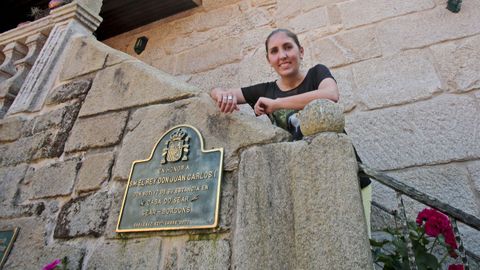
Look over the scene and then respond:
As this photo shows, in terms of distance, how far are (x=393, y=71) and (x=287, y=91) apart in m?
1.46

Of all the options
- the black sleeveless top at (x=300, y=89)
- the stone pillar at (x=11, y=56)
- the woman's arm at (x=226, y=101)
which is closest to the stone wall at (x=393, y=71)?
the black sleeveless top at (x=300, y=89)

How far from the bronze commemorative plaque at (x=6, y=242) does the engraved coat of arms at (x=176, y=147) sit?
107cm

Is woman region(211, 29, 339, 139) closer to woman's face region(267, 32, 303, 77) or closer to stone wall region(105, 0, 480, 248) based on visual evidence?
woman's face region(267, 32, 303, 77)

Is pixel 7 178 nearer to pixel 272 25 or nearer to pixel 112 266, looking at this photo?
pixel 112 266

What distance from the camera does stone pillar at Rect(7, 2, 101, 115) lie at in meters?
2.50

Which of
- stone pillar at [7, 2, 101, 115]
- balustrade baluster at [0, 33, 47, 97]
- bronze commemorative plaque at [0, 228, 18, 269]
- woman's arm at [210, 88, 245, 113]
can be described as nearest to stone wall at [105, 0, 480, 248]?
stone pillar at [7, 2, 101, 115]

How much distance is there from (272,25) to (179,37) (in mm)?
1280

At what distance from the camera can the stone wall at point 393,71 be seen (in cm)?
228

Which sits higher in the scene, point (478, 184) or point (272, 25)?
point (272, 25)

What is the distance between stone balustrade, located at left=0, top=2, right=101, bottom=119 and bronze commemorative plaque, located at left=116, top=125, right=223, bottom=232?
1.41 metres

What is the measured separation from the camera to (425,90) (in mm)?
2533

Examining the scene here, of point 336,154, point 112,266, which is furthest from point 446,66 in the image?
point 112,266

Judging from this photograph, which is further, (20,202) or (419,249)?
(20,202)

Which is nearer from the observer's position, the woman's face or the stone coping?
the woman's face
